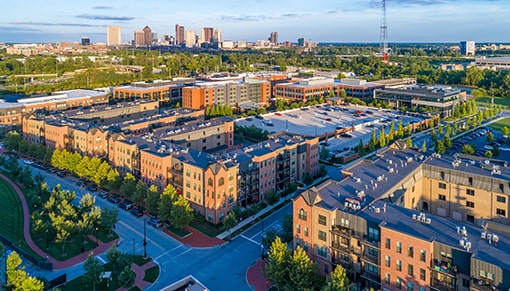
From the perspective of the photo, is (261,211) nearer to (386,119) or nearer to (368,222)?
(368,222)

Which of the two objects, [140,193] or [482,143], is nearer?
[140,193]

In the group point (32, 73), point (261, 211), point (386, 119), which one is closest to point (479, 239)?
point (261, 211)

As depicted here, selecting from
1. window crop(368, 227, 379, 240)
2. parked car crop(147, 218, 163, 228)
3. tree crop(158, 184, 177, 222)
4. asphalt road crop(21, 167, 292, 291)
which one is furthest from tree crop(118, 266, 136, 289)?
window crop(368, 227, 379, 240)

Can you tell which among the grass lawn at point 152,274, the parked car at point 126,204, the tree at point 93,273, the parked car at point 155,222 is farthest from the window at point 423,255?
the parked car at point 126,204

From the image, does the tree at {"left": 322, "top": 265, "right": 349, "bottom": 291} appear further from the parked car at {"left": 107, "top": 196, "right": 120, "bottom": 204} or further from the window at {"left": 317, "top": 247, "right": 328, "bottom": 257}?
the parked car at {"left": 107, "top": 196, "right": 120, "bottom": 204}

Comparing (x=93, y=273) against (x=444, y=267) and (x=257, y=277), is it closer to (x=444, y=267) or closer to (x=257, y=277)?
(x=257, y=277)

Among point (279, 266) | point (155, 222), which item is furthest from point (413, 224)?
point (155, 222)
